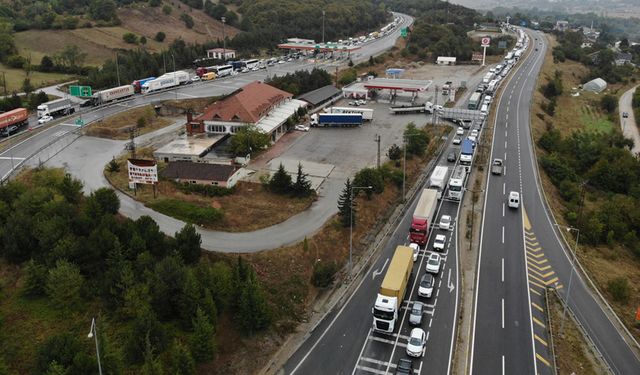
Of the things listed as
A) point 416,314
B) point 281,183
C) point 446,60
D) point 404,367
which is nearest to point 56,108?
point 281,183

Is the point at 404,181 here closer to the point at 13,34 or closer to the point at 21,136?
the point at 21,136

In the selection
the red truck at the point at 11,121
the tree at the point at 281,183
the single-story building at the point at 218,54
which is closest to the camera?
the tree at the point at 281,183

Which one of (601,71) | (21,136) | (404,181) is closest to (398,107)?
(404,181)

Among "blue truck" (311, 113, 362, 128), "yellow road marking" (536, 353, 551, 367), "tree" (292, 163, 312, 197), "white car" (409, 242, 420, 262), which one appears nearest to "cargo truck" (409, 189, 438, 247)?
"white car" (409, 242, 420, 262)

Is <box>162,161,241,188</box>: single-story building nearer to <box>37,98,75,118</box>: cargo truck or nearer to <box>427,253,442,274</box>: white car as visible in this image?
<box>427,253,442,274</box>: white car

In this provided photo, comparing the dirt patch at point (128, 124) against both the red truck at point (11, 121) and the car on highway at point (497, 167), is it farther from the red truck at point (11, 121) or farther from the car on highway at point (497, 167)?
the car on highway at point (497, 167)

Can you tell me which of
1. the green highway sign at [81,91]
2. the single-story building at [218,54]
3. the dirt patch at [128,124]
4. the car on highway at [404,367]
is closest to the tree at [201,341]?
the car on highway at [404,367]
